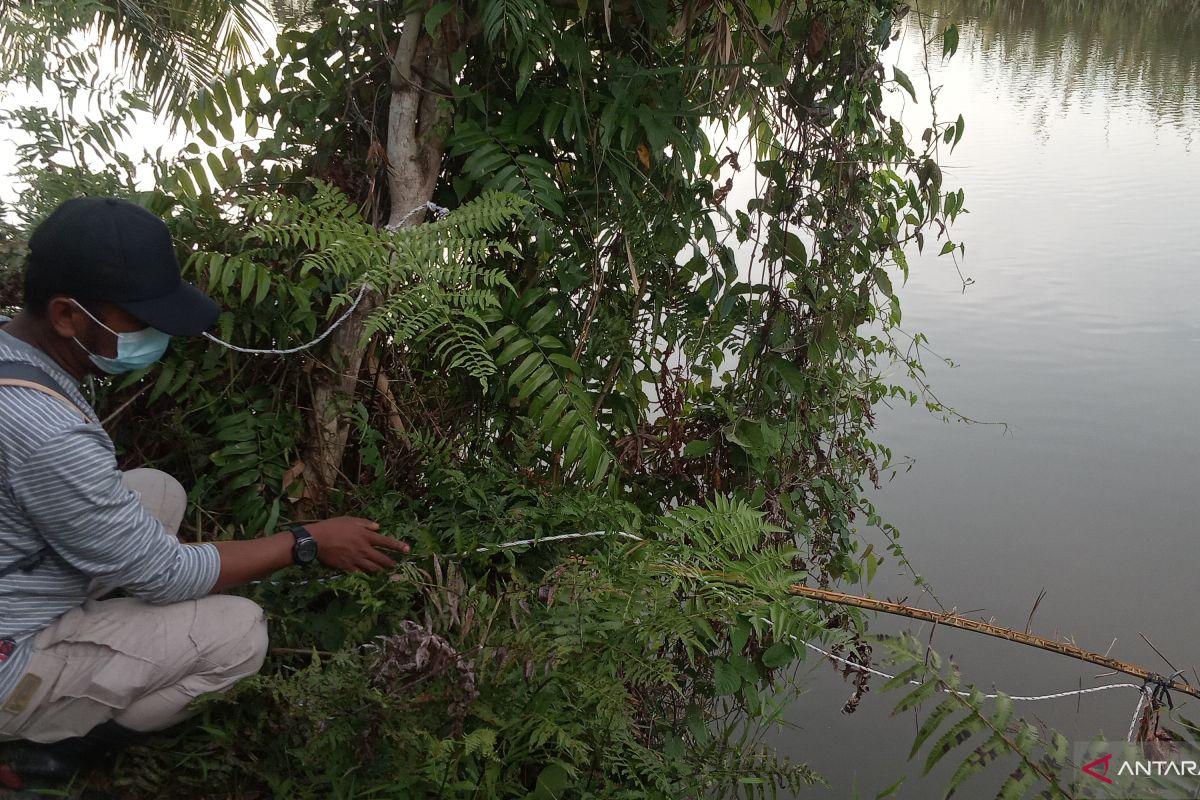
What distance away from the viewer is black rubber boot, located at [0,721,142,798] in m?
2.22

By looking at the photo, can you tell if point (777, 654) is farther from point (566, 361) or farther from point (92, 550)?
point (92, 550)

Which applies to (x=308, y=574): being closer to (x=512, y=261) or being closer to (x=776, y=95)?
(x=512, y=261)

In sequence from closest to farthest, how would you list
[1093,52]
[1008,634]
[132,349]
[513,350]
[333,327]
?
[132,349] → [1008,634] → [333,327] → [513,350] → [1093,52]

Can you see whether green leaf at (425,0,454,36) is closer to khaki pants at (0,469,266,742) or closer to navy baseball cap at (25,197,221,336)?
navy baseball cap at (25,197,221,336)

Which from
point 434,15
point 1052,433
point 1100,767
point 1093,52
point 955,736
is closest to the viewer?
point 955,736

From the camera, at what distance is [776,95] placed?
10.9ft

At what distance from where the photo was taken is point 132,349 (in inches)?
86.0

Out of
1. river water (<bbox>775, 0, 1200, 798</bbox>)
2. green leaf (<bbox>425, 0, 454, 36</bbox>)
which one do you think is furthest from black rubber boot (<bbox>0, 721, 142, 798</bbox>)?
green leaf (<bbox>425, 0, 454, 36</bbox>)

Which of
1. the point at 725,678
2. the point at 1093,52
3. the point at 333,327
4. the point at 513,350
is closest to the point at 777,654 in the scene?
the point at 725,678

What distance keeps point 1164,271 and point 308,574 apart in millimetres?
6298

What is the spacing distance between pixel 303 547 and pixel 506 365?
3.30ft

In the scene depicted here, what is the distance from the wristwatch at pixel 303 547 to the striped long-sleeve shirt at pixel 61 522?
0.79ft

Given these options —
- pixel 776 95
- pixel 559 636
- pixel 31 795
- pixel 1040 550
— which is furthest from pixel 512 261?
pixel 1040 550

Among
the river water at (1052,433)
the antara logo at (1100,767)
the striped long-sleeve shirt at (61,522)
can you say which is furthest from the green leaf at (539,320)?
the antara logo at (1100,767)
